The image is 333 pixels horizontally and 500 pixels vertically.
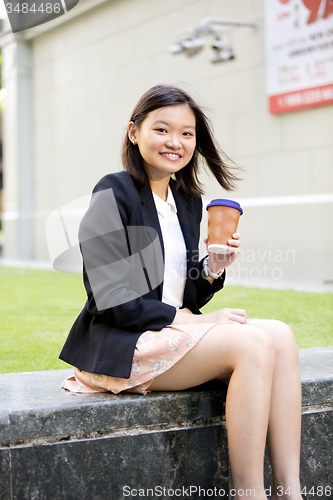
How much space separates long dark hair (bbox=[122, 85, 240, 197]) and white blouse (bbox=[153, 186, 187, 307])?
0.49 feet

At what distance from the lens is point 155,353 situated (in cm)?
191

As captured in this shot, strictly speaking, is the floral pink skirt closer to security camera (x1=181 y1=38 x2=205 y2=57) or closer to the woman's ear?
the woman's ear

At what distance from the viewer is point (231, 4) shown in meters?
8.12

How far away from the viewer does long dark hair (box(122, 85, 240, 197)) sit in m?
2.17

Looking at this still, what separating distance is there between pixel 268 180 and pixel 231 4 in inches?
103

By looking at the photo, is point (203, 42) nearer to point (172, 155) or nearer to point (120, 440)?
point (172, 155)

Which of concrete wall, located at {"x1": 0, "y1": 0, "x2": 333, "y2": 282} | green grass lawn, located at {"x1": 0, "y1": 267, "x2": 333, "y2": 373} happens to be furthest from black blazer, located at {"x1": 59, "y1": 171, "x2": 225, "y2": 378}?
concrete wall, located at {"x1": 0, "y1": 0, "x2": 333, "y2": 282}

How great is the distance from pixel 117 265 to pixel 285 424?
30.3 inches

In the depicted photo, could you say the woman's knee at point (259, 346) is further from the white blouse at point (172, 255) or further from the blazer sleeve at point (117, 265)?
the white blouse at point (172, 255)

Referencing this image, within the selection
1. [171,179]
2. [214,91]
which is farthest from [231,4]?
[171,179]

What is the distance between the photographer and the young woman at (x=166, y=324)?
1.83 metres

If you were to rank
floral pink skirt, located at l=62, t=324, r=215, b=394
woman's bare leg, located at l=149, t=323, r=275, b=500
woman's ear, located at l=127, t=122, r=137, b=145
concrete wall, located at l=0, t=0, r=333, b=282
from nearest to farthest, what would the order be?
1. woman's bare leg, located at l=149, t=323, r=275, b=500
2. floral pink skirt, located at l=62, t=324, r=215, b=394
3. woman's ear, located at l=127, t=122, r=137, b=145
4. concrete wall, located at l=0, t=0, r=333, b=282

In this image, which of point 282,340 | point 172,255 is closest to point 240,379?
point 282,340

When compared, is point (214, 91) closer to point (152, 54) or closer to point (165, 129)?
point (152, 54)
